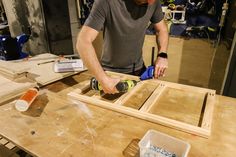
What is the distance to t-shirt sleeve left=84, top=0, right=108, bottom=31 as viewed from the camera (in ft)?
3.51

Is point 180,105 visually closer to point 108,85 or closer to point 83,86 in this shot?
point 108,85

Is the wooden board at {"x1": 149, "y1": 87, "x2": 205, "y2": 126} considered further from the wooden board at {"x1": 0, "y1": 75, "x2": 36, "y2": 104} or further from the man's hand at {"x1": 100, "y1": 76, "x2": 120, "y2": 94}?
the wooden board at {"x1": 0, "y1": 75, "x2": 36, "y2": 104}

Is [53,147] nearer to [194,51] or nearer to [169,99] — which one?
[169,99]

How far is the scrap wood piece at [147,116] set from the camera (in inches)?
29.5

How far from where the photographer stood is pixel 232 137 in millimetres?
730

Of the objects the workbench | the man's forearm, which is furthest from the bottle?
the man's forearm

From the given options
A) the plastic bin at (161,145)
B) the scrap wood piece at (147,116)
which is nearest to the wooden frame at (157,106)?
the scrap wood piece at (147,116)

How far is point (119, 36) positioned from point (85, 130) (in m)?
0.70

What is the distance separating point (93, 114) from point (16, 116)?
36 centimetres

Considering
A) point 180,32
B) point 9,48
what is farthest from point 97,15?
point 180,32

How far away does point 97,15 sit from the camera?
1.09 m

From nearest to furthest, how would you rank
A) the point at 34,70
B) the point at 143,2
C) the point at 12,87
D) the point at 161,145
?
the point at 161,145, the point at 12,87, the point at 143,2, the point at 34,70

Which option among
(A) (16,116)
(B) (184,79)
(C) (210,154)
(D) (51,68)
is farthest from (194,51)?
(A) (16,116)

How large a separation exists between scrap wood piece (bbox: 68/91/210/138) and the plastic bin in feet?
0.41
